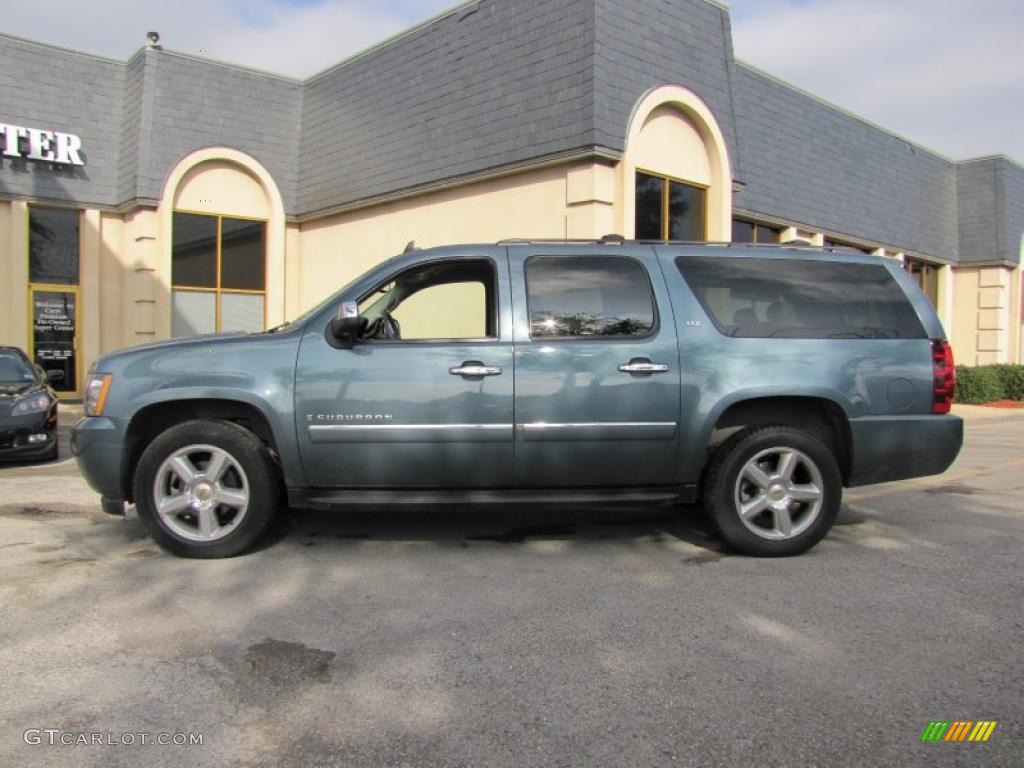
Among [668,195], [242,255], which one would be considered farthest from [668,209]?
[242,255]

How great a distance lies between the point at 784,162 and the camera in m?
16.3

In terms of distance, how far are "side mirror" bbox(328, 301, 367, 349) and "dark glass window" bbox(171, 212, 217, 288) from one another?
12.3 metres

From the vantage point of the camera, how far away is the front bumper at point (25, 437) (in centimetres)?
821

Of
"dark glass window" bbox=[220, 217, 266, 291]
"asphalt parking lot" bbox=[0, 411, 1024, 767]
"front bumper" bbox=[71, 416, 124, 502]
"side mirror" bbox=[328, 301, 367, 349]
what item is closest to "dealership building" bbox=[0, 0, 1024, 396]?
"dark glass window" bbox=[220, 217, 266, 291]

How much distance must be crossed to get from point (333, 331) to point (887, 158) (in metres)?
19.4

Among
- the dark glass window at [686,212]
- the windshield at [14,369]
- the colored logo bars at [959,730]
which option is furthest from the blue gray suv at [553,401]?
the dark glass window at [686,212]

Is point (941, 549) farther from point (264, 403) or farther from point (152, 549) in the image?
point (152, 549)

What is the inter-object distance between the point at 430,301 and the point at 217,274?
1185 centimetres

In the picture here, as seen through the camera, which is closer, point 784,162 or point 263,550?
point 263,550

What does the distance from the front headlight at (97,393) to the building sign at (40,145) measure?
1237 cm

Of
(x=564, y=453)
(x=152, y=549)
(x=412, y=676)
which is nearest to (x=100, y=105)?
(x=152, y=549)

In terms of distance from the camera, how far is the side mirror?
461 cm

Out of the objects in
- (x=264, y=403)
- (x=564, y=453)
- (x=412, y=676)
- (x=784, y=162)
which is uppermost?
(x=784, y=162)

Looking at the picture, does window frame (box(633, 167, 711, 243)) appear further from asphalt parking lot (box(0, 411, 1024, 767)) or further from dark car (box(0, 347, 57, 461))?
dark car (box(0, 347, 57, 461))
